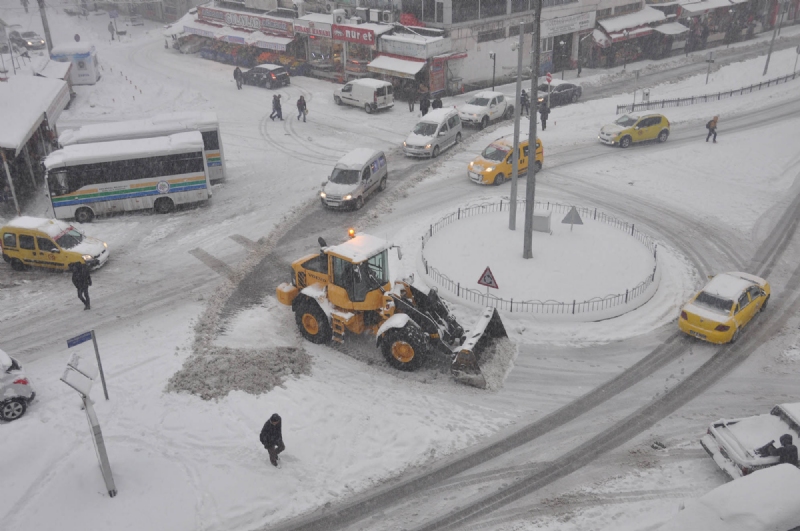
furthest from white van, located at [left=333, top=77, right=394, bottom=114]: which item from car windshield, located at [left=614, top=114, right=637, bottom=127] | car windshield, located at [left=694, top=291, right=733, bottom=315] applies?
car windshield, located at [left=694, top=291, right=733, bottom=315]

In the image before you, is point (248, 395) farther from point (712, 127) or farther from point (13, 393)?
point (712, 127)

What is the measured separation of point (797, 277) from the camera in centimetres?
2003

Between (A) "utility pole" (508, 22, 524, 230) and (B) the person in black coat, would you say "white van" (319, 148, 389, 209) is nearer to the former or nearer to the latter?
(A) "utility pole" (508, 22, 524, 230)

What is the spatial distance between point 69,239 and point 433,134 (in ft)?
52.6

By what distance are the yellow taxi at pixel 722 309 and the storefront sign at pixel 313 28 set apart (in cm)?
3377

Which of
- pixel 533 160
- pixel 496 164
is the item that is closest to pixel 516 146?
pixel 533 160

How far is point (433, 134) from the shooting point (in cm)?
3034

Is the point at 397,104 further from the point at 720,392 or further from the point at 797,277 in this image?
the point at 720,392

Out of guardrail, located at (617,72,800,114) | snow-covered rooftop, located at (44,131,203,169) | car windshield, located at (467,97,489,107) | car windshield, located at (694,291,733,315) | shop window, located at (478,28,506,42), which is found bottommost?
guardrail, located at (617,72,800,114)

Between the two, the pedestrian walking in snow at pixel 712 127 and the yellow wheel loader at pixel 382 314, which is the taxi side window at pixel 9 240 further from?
the pedestrian walking in snow at pixel 712 127

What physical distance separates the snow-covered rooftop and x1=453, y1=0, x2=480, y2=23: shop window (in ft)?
70.3

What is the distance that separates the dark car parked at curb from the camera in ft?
141

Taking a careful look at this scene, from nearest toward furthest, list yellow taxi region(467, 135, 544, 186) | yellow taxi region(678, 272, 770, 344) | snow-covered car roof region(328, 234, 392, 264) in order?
snow-covered car roof region(328, 234, 392, 264) < yellow taxi region(678, 272, 770, 344) < yellow taxi region(467, 135, 544, 186)

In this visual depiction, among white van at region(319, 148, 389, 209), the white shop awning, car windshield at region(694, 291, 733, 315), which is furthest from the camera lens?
the white shop awning
